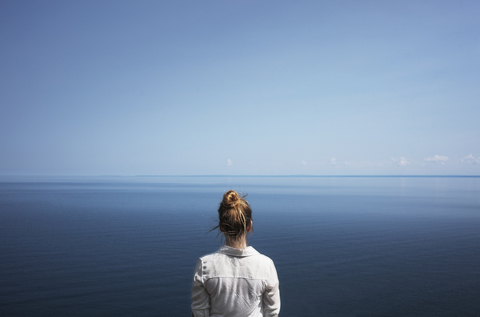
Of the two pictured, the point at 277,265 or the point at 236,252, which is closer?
the point at 236,252

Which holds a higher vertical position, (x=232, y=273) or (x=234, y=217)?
(x=234, y=217)

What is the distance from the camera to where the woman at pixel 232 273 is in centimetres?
260

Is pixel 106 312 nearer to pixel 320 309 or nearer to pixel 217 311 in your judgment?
pixel 320 309

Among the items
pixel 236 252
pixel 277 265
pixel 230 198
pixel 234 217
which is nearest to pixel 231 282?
Result: pixel 236 252

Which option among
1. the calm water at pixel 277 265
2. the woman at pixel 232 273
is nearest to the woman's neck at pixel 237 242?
the woman at pixel 232 273

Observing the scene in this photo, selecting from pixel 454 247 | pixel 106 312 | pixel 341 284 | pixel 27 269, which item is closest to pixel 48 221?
pixel 27 269

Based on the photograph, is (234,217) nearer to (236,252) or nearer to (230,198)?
(230,198)

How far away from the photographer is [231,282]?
8.59 ft

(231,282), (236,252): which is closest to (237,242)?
(236,252)

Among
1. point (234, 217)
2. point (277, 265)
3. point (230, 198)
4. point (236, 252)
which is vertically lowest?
point (277, 265)

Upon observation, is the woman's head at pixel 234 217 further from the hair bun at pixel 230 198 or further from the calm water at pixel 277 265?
the calm water at pixel 277 265

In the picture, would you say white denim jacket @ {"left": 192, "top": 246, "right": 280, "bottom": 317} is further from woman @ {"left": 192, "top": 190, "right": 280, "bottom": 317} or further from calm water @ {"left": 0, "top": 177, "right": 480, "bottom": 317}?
calm water @ {"left": 0, "top": 177, "right": 480, "bottom": 317}

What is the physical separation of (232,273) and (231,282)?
0.07 metres

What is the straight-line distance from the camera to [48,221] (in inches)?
944
